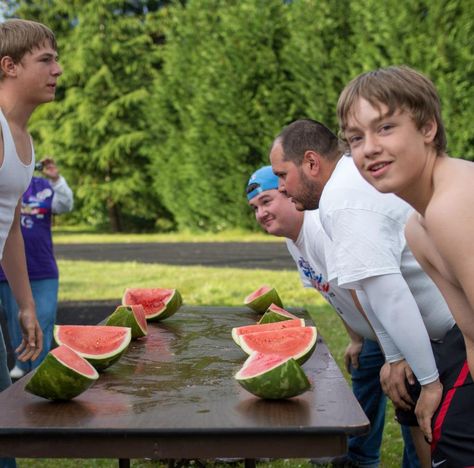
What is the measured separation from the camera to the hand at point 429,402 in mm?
2838

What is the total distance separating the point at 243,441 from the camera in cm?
205

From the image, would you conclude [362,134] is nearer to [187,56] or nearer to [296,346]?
[296,346]

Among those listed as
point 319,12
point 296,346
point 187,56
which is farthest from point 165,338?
point 187,56

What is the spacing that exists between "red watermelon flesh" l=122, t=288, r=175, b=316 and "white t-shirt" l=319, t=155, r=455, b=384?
3.56 feet

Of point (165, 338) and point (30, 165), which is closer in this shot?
point (165, 338)

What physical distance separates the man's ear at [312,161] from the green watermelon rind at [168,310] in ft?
3.37

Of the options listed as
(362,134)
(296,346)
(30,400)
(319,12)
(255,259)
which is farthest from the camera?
(319,12)

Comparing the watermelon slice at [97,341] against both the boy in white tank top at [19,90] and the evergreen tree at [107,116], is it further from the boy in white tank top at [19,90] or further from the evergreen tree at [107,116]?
the evergreen tree at [107,116]

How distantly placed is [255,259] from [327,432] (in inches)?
581

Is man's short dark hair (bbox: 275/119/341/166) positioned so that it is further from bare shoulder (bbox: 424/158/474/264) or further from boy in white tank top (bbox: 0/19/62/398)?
bare shoulder (bbox: 424/158/474/264)

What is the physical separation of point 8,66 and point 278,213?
5.62 feet

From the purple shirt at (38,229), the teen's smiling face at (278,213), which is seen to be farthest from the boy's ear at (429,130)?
the purple shirt at (38,229)

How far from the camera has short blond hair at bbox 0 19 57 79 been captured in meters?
3.75

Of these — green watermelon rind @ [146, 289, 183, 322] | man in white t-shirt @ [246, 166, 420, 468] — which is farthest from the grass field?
green watermelon rind @ [146, 289, 183, 322]
